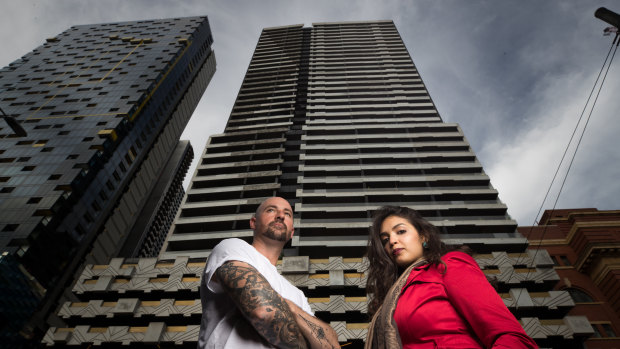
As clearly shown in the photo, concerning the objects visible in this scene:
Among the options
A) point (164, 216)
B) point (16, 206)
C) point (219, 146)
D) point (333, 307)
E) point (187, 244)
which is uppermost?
point (164, 216)

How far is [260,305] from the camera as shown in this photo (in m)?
2.07

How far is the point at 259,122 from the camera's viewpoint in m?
44.4

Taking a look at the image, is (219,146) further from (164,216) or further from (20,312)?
(164,216)

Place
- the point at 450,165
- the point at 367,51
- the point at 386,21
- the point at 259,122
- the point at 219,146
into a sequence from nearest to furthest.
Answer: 1. the point at 450,165
2. the point at 219,146
3. the point at 259,122
4. the point at 367,51
5. the point at 386,21

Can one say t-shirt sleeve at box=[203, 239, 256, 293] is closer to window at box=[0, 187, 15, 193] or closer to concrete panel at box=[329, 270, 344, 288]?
concrete panel at box=[329, 270, 344, 288]

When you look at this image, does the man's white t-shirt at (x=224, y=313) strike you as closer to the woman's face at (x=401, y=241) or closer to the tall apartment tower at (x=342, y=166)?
the woman's face at (x=401, y=241)

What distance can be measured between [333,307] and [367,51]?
51954 millimetres

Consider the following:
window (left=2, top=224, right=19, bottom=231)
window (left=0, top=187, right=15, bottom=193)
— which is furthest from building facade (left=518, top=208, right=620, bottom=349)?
window (left=0, top=187, right=15, bottom=193)

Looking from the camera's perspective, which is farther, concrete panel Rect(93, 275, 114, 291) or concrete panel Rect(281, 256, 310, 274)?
concrete panel Rect(93, 275, 114, 291)

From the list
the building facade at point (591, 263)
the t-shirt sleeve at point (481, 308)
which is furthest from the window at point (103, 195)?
the building facade at point (591, 263)

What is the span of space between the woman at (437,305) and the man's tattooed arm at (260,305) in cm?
97

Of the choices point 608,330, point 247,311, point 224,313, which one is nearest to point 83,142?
point 224,313

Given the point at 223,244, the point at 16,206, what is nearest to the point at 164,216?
the point at 16,206

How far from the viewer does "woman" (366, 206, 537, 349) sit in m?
2.14
